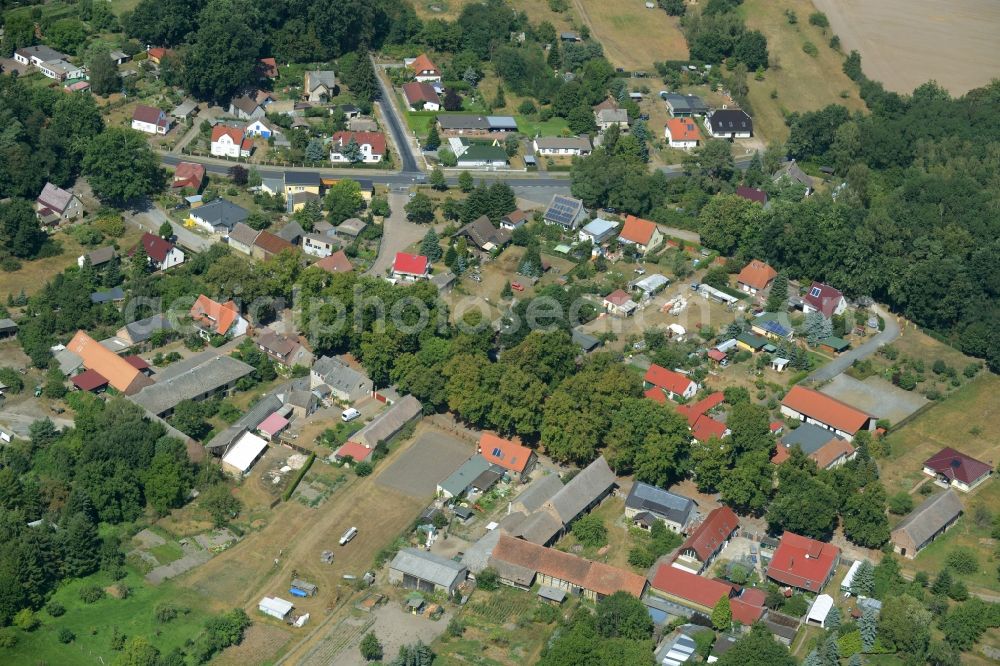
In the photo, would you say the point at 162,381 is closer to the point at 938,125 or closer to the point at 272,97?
the point at 272,97

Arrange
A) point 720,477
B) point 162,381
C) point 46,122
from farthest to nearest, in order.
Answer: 1. point 46,122
2. point 162,381
3. point 720,477

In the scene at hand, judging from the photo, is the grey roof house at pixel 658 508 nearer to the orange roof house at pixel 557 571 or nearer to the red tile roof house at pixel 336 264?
the orange roof house at pixel 557 571

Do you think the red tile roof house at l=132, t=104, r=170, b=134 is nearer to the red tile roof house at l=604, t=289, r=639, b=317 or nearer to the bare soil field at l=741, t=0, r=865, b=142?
the red tile roof house at l=604, t=289, r=639, b=317

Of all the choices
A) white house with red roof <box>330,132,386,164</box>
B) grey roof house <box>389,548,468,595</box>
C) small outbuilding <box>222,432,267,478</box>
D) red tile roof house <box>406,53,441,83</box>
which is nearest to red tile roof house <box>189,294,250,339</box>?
small outbuilding <box>222,432,267,478</box>

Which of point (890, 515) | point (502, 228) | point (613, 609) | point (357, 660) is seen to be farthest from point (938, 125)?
point (357, 660)

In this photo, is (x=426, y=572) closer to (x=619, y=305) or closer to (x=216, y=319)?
(x=216, y=319)

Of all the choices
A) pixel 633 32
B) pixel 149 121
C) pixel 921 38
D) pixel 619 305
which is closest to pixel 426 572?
pixel 619 305
